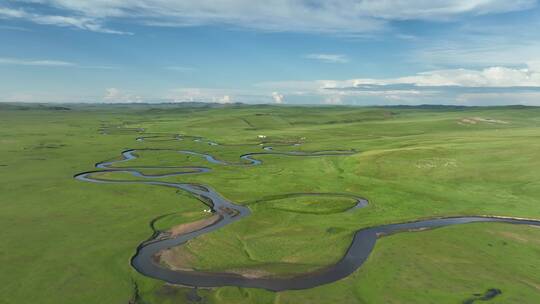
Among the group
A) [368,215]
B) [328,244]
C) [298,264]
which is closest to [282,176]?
[368,215]

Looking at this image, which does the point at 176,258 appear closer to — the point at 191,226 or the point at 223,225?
the point at 191,226

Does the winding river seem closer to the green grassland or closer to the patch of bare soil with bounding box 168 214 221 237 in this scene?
the patch of bare soil with bounding box 168 214 221 237

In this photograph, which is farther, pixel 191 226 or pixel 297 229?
pixel 191 226

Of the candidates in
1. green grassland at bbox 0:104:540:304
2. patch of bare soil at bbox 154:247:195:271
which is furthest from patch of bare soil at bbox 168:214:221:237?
patch of bare soil at bbox 154:247:195:271

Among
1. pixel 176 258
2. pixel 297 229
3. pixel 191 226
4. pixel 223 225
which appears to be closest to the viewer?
pixel 176 258

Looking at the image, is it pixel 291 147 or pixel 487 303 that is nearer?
pixel 487 303

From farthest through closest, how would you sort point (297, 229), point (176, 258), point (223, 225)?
point (223, 225), point (297, 229), point (176, 258)

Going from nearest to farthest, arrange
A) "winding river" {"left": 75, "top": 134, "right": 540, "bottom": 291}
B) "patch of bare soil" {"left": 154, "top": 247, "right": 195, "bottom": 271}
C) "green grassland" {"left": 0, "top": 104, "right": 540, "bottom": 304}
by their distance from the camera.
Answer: "green grassland" {"left": 0, "top": 104, "right": 540, "bottom": 304}
"winding river" {"left": 75, "top": 134, "right": 540, "bottom": 291}
"patch of bare soil" {"left": 154, "top": 247, "right": 195, "bottom": 271}

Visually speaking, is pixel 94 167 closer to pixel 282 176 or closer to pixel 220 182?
pixel 220 182

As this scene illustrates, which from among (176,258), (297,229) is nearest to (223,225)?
(297,229)

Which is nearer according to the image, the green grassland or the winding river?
the green grassland

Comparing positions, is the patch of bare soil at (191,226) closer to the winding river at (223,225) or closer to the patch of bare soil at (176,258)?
the winding river at (223,225)
